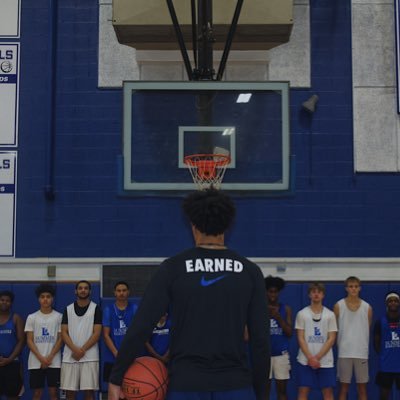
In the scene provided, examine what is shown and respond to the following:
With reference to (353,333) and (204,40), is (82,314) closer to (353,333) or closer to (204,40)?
(353,333)

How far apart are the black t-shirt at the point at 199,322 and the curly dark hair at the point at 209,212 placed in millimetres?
148

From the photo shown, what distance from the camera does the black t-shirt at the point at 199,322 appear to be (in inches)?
110

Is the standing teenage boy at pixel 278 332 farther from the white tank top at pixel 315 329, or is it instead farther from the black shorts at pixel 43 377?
the black shorts at pixel 43 377

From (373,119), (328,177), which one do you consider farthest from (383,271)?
(373,119)

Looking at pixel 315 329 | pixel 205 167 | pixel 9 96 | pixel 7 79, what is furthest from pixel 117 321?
pixel 7 79

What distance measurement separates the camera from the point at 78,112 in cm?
933

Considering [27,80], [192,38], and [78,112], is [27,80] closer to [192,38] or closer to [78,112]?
[78,112]

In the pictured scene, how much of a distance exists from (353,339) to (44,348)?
3706mm

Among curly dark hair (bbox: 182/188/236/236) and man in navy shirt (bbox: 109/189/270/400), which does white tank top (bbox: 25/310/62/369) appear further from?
curly dark hair (bbox: 182/188/236/236)

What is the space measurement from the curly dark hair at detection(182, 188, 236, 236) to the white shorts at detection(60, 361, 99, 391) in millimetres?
5316

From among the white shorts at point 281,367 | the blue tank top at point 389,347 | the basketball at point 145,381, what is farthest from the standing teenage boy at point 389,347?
the basketball at point 145,381

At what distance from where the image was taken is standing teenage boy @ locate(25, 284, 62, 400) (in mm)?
8008

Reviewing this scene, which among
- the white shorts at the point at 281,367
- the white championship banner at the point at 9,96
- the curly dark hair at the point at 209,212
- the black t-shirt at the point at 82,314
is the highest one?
the white championship banner at the point at 9,96

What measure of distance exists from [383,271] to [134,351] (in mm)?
6812
